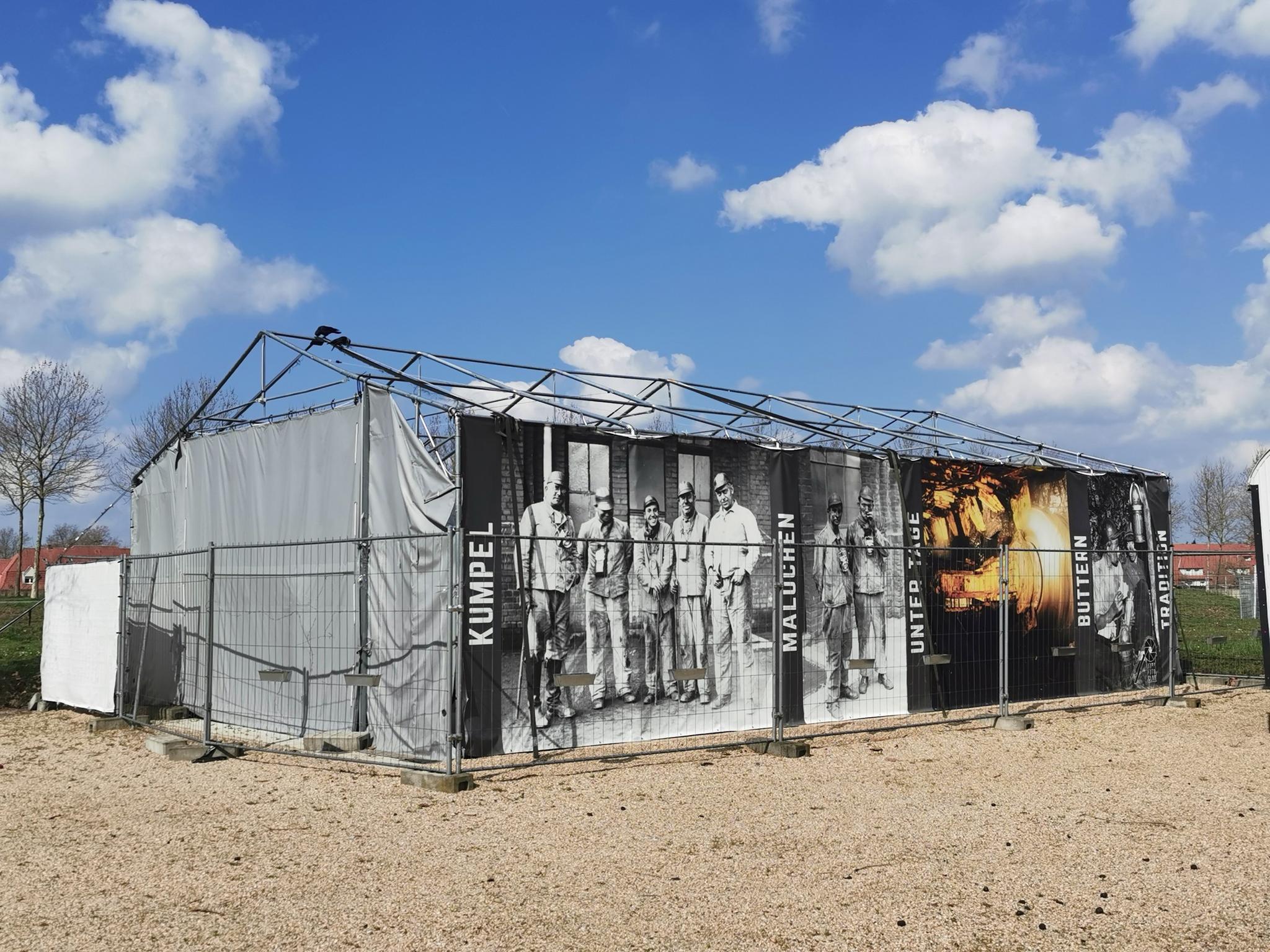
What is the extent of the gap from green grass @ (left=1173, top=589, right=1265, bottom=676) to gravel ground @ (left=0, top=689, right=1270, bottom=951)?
32.6 feet

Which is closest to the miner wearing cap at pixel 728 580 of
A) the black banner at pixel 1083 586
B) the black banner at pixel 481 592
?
the black banner at pixel 481 592

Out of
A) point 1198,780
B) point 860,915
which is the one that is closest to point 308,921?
point 860,915

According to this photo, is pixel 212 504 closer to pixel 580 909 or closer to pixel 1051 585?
pixel 580 909

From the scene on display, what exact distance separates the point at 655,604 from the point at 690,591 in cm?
54

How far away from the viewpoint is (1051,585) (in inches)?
669

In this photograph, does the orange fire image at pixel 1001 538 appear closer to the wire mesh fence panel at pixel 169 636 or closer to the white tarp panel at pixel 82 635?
the wire mesh fence panel at pixel 169 636

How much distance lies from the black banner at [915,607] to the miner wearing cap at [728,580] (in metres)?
2.89

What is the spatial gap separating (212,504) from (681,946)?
1178 cm

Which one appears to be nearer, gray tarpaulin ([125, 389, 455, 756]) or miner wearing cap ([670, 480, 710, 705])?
gray tarpaulin ([125, 389, 455, 756])

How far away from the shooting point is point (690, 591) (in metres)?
12.9

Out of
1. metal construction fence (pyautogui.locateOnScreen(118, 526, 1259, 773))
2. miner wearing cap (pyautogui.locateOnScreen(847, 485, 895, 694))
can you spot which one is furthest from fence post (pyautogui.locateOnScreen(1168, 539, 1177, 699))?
miner wearing cap (pyautogui.locateOnScreen(847, 485, 895, 694))

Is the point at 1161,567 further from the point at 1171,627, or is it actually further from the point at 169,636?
the point at 169,636

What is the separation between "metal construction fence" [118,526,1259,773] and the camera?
1116cm

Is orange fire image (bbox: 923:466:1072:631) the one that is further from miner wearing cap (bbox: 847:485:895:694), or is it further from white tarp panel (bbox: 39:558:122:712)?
white tarp panel (bbox: 39:558:122:712)
